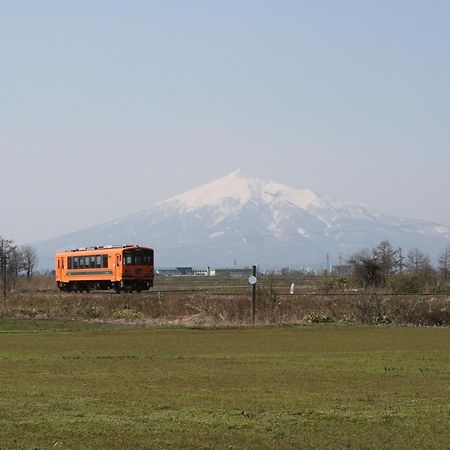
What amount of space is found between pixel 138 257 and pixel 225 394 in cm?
4871

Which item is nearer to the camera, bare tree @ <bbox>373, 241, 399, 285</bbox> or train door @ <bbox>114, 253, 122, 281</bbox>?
train door @ <bbox>114, 253, 122, 281</bbox>

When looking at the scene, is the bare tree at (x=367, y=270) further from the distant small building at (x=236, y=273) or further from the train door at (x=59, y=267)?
the distant small building at (x=236, y=273)

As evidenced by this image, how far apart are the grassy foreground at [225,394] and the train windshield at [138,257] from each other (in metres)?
34.1

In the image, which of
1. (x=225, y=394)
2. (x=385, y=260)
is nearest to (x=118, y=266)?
(x=385, y=260)

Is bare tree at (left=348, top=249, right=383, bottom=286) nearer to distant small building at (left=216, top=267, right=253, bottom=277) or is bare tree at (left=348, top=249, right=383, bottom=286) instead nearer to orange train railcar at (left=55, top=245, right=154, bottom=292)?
orange train railcar at (left=55, top=245, right=154, bottom=292)

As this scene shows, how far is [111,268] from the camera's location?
6594 cm

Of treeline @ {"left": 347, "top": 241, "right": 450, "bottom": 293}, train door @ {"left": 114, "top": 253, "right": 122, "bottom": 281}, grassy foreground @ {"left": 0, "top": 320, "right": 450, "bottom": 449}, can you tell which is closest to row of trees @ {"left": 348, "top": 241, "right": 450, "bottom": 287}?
treeline @ {"left": 347, "top": 241, "right": 450, "bottom": 293}

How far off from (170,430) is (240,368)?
8.22 metres

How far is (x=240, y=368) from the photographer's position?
21891 mm

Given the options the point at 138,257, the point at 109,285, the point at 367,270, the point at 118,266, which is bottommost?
the point at 109,285

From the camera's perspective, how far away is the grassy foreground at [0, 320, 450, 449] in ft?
44.1

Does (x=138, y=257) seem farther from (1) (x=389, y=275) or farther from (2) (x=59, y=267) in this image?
(1) (x=389, y=275)

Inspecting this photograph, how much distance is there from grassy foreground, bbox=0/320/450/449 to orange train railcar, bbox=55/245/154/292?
34.3 m

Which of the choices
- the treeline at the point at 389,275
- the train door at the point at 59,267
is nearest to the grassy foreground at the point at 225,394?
the treeline at the point at 389,275
